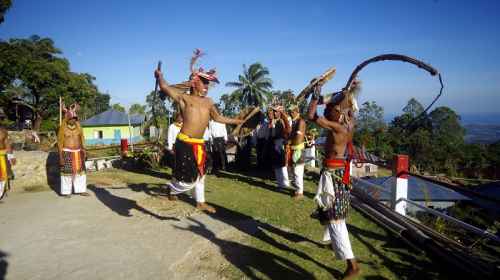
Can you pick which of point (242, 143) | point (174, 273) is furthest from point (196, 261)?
point (242, 143)

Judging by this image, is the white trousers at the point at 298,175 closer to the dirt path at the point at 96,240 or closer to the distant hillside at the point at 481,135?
the dirt path at the point at 96,240

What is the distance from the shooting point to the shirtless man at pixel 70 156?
7.41 m

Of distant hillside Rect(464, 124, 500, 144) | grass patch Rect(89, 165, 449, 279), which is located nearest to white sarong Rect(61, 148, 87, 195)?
grass patch Rect(89, 165, 449, 279)

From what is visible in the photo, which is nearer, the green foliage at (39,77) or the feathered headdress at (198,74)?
the feathered headdress at (198,74)

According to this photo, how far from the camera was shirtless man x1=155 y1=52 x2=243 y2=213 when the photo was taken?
517cm

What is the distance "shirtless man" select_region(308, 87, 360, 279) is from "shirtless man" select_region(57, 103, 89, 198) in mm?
5577

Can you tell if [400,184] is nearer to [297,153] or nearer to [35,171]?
[297,153]

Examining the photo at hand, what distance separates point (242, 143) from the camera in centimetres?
1083

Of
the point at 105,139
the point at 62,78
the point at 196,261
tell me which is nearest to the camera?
the point at 196,261

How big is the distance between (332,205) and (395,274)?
1004mm

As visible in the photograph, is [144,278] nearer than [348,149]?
Yes

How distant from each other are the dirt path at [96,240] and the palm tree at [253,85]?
41.9 m

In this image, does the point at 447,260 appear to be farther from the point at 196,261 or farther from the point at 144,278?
→ the point at 144,278

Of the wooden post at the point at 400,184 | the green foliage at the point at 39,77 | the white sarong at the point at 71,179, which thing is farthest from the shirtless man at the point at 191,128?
the green foliage at the point at 39,77
